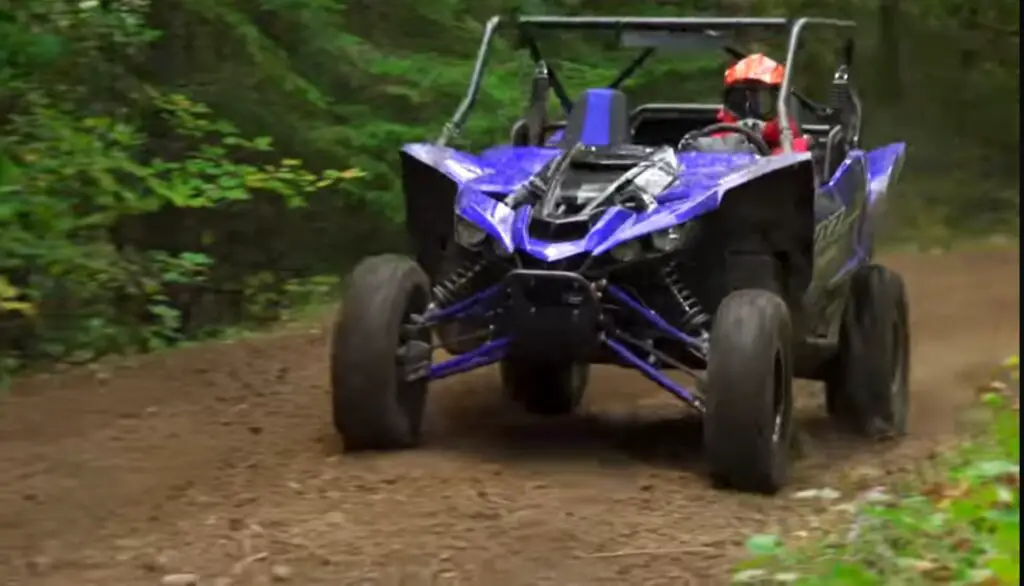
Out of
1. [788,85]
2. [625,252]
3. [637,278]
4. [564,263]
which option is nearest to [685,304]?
[637,278]

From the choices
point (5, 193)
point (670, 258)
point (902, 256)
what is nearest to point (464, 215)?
point (670, 258)

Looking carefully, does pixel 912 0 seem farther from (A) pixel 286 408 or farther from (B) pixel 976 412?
(A) pixel 286 408

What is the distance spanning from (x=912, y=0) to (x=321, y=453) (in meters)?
13.5

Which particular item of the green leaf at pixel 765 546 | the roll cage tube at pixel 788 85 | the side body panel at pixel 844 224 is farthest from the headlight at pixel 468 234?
the green leaf at pixel 765 546

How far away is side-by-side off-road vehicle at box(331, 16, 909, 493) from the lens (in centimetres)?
623

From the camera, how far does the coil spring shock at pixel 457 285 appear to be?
270 inches

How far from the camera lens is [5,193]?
8.11 m

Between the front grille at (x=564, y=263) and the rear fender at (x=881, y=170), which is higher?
the rear fender at (x=881, y=170)

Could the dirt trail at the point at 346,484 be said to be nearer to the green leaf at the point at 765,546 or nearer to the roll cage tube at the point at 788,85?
the green leaf at the point at 765,546

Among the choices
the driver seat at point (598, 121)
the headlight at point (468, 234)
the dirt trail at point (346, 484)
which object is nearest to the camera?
the dirt trail at point (346, 484)

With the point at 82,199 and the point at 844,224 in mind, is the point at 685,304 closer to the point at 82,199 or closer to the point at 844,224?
the point at 844,224

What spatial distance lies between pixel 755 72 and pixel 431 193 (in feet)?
6.47

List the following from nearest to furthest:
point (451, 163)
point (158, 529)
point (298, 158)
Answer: point (158, 529)
point (451, 163)
point (298, 158)

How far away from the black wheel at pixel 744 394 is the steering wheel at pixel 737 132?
143 cm
